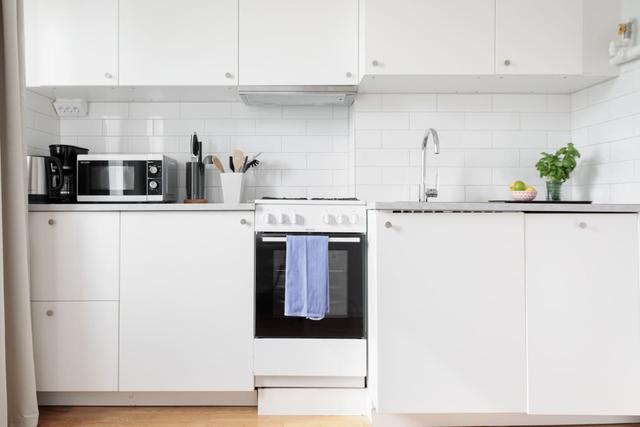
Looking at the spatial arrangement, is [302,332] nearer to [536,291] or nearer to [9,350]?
[536,291]

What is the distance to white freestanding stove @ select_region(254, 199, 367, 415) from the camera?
240cm

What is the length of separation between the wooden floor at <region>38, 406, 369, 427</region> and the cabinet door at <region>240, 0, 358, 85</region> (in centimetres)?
166

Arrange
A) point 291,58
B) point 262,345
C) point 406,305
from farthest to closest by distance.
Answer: point 291,58
point 262,345
point 406,305

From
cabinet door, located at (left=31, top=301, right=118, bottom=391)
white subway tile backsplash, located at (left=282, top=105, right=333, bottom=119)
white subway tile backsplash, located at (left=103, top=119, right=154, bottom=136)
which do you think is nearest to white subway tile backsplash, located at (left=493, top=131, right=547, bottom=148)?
white subway tile backsplash, located at (left=282, top=105, right=333, bottom=119)

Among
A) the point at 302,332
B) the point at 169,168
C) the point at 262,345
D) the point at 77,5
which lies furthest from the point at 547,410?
the point at 77,5

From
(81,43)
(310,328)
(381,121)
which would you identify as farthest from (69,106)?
(310,328)

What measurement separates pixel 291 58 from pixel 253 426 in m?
1.80

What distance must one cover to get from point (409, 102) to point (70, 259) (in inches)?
75.6

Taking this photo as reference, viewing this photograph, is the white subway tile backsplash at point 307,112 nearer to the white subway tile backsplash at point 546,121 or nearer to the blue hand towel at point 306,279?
the blue hand towel at point 306,279

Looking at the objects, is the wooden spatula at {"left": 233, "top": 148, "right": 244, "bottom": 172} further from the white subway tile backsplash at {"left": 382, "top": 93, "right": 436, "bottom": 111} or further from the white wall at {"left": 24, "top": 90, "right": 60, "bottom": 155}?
the white wall at {"left": 24, "top": 90, "right": 60, "bottom": 155}

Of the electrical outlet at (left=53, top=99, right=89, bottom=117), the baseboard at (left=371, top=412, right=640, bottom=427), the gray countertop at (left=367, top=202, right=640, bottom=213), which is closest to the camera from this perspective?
the gray countertop at (left=367, top=202, right=640, bottom=213)

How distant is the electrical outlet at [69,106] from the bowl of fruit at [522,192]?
2.46 meters

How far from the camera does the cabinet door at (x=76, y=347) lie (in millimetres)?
2410

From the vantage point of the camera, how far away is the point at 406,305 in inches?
85.3
